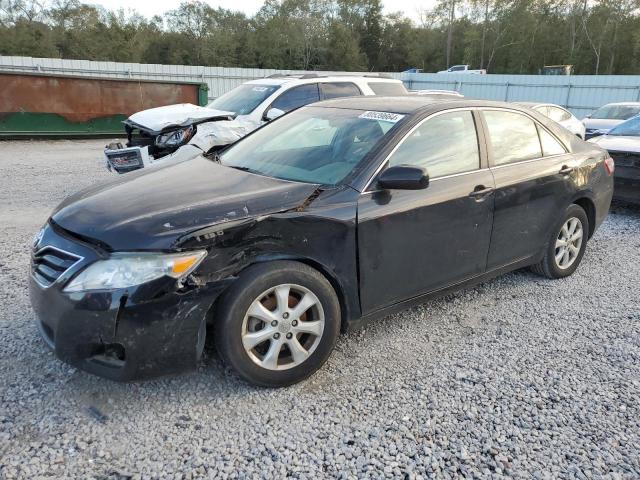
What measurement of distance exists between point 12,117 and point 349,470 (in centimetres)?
1310

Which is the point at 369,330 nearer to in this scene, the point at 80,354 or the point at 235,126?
the point at 80,354

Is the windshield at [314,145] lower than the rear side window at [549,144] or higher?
higher

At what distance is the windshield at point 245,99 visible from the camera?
26.6 feet

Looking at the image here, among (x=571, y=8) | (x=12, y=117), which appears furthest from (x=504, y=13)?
(x=12, y=117)

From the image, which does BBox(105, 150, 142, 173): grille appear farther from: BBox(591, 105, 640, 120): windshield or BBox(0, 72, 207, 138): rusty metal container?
BBox(591, 105, 640, 120): windshield

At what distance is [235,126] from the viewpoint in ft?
22.7

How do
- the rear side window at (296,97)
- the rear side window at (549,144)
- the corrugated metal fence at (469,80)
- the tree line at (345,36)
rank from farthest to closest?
the tree line at (345,36) < the corrugated metal fence at (469,80) < the rear side window at (296,97) < the rear side window at (549,144)

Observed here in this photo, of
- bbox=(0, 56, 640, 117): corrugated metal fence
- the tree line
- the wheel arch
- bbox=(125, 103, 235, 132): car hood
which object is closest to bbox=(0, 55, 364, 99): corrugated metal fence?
bbox=(0, 56, 640, 117): corrugated metal fence

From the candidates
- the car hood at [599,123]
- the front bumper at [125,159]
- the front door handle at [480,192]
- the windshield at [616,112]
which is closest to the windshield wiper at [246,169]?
the front door handle at [480,192]

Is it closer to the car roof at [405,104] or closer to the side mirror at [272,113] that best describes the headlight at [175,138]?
the side mirror at [272,113]

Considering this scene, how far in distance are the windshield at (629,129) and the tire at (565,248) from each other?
3785 millimetres

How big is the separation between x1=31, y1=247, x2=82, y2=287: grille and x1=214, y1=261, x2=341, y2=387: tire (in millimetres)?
791

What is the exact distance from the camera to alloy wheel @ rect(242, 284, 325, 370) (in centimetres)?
266

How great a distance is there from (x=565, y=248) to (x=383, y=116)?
2219mm
